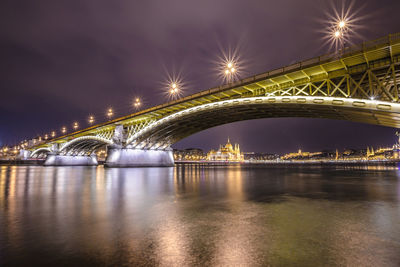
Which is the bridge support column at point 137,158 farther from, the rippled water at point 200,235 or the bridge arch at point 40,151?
the bridge arch at point 40,151

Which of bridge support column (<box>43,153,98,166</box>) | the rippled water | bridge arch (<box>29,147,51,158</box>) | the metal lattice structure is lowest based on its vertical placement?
the rippled water

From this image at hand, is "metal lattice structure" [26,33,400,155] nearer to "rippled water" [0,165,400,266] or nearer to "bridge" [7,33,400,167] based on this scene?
"bridge" [7,33,400,167]

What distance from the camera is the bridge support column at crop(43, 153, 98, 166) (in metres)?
69.1

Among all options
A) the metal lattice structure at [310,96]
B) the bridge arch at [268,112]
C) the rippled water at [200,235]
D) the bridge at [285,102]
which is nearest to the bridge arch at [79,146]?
the bridge at [285,102]

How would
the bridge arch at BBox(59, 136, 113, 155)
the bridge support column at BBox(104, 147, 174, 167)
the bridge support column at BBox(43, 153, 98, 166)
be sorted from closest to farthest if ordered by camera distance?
1. the bridge support column at BBox(104, 147, 174, 167)
2. the bridge arch at BBox(59, 136, 113, 155)
3. the bridge support column at BBox(43, 153, 98, 166)

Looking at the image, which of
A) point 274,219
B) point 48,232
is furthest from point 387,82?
point 48,232

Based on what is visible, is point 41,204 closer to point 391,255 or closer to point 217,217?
point 217,217

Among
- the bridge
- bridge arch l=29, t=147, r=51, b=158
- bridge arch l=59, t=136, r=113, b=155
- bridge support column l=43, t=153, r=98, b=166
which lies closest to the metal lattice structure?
the bridge

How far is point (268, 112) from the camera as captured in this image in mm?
36281

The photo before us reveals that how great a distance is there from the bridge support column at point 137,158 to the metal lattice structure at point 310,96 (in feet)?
4.44

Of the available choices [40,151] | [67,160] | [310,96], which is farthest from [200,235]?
[40,151]

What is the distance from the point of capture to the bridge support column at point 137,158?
143 feet

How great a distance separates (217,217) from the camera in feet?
20.1

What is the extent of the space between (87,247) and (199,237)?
6.80 ft
